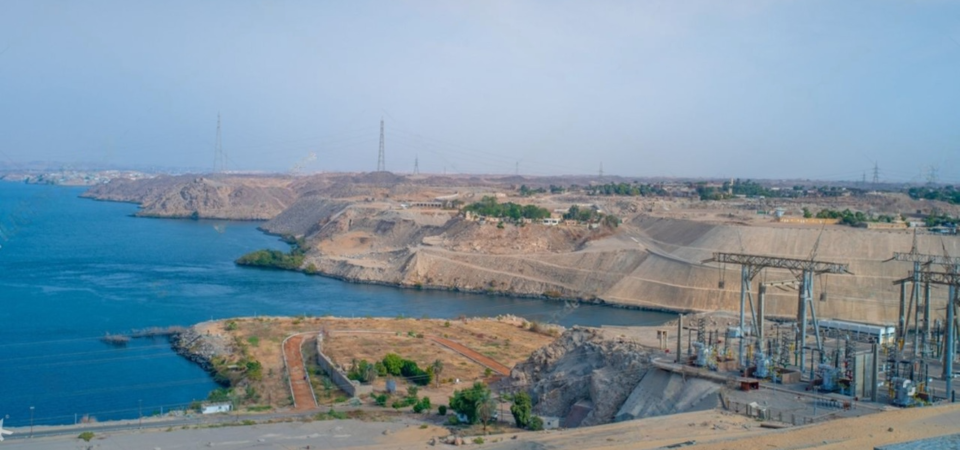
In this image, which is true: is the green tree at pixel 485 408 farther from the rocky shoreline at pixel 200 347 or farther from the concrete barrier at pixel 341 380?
the rocky shoreline at pixel 200 347

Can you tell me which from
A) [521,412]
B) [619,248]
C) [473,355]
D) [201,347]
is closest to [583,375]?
[521,412]

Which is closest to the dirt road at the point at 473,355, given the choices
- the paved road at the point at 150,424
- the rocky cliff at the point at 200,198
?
the paved road at the point at 150,424

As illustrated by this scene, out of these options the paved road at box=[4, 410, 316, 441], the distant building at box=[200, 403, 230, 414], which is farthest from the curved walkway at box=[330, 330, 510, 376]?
the distant building at box=[200, 403, 230, 414]

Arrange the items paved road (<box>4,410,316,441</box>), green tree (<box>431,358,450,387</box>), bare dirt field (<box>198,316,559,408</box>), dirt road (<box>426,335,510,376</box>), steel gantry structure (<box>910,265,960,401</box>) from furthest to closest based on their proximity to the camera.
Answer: dirt road (<box>426,335,510,376</box>) → green tree (<box>431,358,450,387</box>) → bare dirt field (<box>198,316,559,408</box>) → paved road (<box>4,410,316,441</box>) → steel gantry structure (<box>910,265,960,401</box>)

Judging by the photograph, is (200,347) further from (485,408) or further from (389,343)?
(485,408)

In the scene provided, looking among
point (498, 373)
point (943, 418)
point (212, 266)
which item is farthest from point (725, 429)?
point (212, 266)

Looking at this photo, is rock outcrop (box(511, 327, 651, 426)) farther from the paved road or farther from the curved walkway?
the paved road
